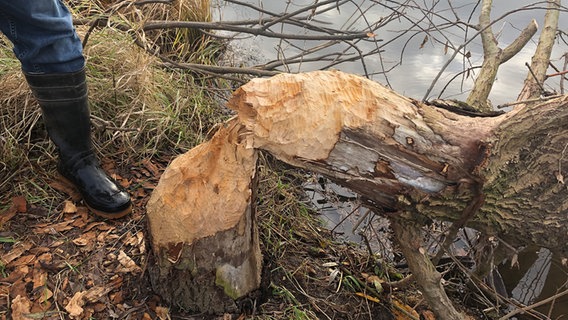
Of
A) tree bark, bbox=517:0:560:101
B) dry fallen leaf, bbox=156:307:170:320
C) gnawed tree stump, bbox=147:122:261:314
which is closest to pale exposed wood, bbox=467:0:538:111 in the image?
tree bark, bbox=517:0:560:101

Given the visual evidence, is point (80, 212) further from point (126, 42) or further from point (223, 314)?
point (126, 42)

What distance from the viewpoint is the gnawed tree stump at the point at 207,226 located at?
1.48 metres

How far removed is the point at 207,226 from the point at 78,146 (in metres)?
0.77

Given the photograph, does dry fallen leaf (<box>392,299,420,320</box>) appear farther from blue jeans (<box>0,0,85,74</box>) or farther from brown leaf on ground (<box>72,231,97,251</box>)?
blue jeans (<box>0,0,85,74</box>)

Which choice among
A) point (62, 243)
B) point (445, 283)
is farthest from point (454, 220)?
point (62, 243)

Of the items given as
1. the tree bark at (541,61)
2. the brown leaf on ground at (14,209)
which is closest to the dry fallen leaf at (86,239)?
the brown leaf on ground at (14,209)

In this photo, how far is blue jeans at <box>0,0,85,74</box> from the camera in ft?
5.08

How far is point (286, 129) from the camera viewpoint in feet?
4.41

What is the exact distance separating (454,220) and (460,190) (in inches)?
5.3

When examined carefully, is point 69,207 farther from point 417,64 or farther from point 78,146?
point 417,64

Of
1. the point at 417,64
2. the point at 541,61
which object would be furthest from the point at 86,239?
the point at 417,64

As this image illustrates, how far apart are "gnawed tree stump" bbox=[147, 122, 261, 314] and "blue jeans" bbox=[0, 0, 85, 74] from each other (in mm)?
612

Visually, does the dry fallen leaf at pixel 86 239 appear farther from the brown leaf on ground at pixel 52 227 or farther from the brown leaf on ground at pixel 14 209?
the brown leaf on ground at pixel 14 209

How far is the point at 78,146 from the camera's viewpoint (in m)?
1.94
